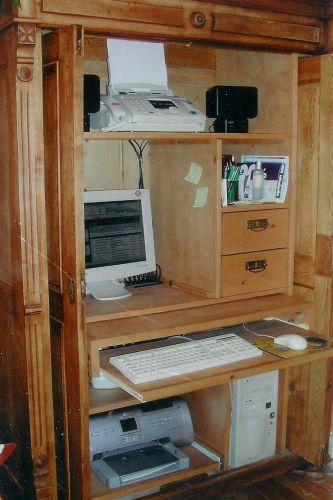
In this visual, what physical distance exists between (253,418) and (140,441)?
0.51 meters

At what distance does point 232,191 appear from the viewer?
2562 millimetres

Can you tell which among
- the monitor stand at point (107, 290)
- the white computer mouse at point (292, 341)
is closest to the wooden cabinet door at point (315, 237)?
the white computer mouse at point (292, 341)

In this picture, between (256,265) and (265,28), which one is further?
(256,265)

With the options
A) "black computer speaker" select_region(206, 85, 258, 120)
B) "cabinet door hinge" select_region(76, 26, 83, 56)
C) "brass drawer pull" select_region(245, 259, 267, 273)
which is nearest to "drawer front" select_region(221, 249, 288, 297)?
"brass drawer pull" select_region(245, 259, 267, 273)

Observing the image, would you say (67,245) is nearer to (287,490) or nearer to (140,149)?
(140,149)

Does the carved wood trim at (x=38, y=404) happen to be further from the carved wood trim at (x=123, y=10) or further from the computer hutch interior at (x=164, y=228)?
the carved wood trim at (x=123, y=10)

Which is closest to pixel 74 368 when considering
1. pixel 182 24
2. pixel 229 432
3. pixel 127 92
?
pixel 229 432

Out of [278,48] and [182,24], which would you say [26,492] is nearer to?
[182,24]

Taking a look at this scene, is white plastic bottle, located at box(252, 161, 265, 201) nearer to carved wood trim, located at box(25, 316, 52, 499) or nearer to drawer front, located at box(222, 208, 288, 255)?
drawer front, located at box(222, 208, 288, 255)

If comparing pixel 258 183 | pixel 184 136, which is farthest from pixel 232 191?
pixel 184 136

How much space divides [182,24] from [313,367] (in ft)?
4.98

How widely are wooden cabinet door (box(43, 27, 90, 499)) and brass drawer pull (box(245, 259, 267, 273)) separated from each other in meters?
0.75

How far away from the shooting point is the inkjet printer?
2.40 meters

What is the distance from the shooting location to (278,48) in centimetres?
243
